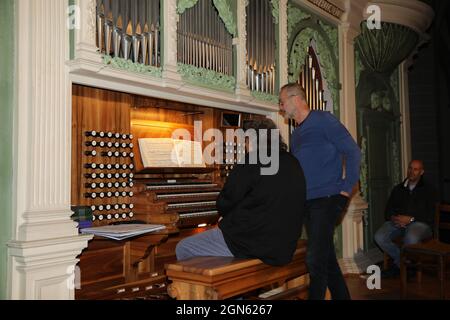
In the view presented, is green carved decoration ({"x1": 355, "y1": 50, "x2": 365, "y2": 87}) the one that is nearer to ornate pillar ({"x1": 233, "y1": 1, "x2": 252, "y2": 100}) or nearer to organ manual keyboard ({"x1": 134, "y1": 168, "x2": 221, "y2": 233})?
ornate pillar ({"x1": 233, "y1": 1, "x2": 252, "y2": 100})

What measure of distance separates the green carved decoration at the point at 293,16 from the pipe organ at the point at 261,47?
386 mm

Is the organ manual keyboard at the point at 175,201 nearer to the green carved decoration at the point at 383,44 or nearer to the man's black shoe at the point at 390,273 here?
the man's black shoe at the point at 390,273

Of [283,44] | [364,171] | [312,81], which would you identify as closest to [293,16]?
[283,44]

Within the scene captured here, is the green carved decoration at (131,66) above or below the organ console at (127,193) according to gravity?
above

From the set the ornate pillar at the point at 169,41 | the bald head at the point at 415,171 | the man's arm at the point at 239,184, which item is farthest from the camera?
the bald head at the point at 415,171

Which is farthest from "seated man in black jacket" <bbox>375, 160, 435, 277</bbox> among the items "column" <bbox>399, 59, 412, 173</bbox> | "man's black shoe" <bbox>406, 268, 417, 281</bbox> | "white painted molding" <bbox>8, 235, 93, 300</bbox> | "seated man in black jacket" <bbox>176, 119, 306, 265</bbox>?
"white painted molding" <bbox>8, 235, 93, 300</bbox>

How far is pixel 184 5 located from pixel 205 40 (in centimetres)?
35

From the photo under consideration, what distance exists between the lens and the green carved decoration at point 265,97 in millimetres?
4455

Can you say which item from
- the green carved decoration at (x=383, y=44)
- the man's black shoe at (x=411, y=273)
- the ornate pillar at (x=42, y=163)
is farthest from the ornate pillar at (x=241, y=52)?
the man's black shoe at (x=411, y=273)

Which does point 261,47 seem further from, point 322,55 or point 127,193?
point 127,193

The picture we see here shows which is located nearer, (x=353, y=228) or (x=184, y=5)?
(x=184, y=5)

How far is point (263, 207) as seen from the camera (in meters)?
2.88

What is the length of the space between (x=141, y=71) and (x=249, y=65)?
1.36 metres
